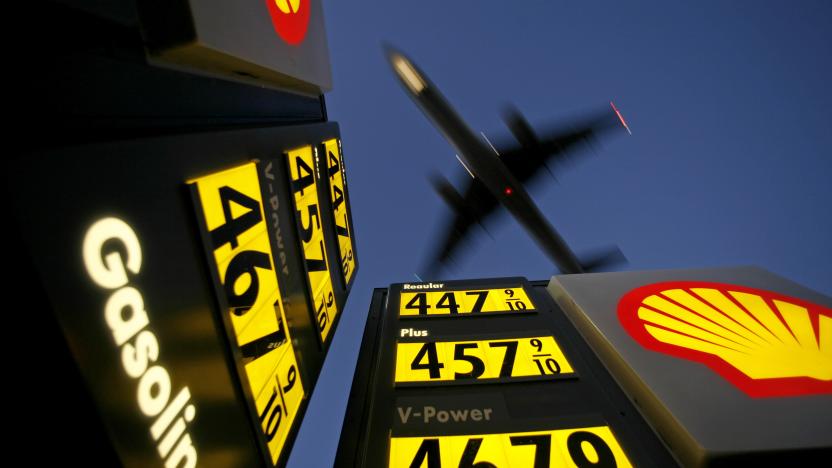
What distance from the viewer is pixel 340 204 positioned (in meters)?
4.81

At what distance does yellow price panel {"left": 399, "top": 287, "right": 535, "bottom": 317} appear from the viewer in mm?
4141

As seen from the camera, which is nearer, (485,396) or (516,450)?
(516,450)

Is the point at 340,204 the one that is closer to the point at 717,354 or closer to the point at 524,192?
the point at 717,354

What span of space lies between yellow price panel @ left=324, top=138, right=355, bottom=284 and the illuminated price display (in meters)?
1.87

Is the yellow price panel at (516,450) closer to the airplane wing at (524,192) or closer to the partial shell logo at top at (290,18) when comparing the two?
the partial shell logo at top at (290,18)

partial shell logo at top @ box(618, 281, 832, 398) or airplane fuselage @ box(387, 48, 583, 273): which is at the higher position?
airplane fuselage @ box(387, 48, 583, 273)

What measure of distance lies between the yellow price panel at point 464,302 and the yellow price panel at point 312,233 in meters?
0.92

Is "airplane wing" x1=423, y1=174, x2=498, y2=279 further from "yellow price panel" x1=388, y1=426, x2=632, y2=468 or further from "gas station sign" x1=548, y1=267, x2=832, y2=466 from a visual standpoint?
"yellow price panel" x1=388, y1=426, x2=632, y2=468

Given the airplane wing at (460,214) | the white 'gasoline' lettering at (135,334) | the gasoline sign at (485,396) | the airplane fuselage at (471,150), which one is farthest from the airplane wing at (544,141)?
the white 'gasoline' lettering at (135,334)

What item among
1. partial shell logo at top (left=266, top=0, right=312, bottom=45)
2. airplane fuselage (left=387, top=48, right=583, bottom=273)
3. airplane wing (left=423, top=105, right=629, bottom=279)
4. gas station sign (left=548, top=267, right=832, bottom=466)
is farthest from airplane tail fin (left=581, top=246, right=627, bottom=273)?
partial shell logo at top (left=266, top=0, right=312, bottom=45)

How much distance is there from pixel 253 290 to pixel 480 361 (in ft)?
7.08

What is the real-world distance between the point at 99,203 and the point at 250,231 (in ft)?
3.43

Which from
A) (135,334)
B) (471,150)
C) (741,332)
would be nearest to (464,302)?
(741,332)

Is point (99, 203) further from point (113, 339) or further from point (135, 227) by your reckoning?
point (113, 339)
